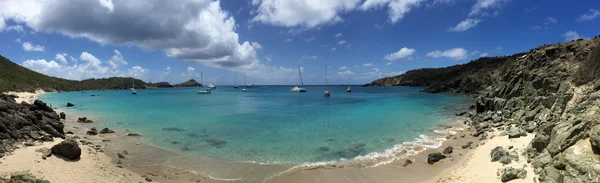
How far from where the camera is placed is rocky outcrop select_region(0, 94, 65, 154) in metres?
17.4

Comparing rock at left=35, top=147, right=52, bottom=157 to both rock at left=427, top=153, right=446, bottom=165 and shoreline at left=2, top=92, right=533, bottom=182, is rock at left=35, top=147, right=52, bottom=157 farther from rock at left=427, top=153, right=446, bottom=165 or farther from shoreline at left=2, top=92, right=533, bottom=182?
rock at left=427, top=153, right=446, bottom=165

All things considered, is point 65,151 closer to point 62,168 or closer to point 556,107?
point 62,168

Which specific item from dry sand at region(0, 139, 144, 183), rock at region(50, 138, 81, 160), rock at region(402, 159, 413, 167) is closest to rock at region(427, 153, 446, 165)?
rock at region(402, 159, 413, 167)

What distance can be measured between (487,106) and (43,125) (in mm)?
45036

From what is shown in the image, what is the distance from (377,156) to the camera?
19609 millimetres

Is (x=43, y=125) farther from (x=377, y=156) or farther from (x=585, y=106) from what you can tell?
(x=585, y=106)

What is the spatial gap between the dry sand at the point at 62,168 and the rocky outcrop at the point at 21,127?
1413 mm

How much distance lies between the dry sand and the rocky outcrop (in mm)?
1413

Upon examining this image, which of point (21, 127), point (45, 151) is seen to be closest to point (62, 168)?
point (45, 151)

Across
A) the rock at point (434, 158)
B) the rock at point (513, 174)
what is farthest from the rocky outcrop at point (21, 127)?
the rock at point (513, 174)

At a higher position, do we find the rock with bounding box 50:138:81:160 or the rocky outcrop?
the rocky outcrop

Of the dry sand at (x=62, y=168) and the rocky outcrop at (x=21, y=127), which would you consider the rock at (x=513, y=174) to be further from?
the rocky outcrop at (x=21, y=127)

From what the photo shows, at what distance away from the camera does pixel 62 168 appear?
14859mm

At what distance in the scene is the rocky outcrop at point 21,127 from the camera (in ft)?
57.2
